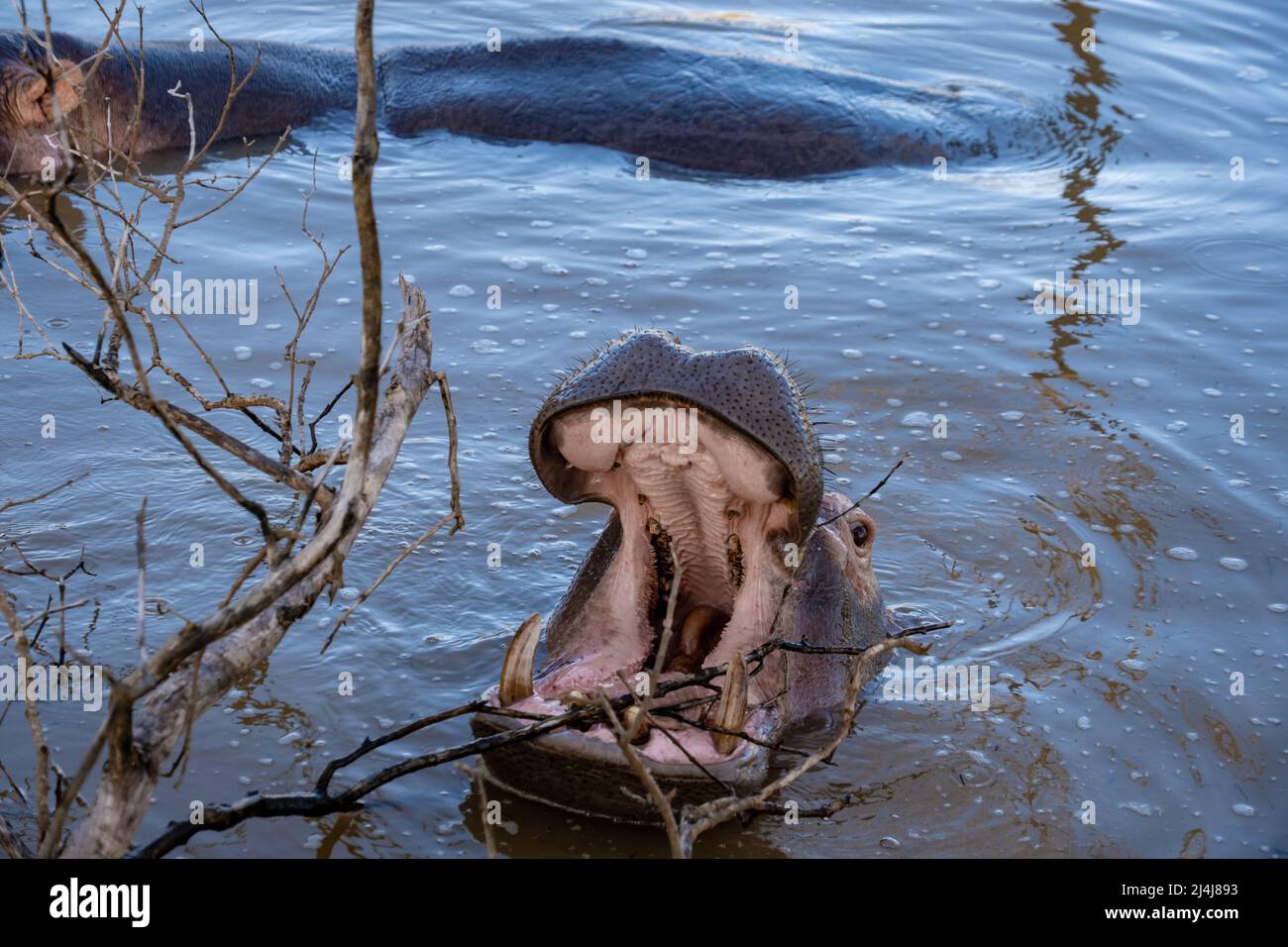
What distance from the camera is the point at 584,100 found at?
8.28 m

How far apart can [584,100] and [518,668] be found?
223 inches

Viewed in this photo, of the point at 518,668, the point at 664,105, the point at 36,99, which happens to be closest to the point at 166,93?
the point at 36,99

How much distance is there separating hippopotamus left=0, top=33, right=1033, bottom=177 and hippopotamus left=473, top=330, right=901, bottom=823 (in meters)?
4.78

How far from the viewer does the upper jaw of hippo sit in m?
3.12

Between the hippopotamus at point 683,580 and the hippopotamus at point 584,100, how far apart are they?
15.7ft

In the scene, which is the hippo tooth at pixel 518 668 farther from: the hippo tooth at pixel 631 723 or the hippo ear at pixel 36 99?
the hippo ear at pixel 36 99

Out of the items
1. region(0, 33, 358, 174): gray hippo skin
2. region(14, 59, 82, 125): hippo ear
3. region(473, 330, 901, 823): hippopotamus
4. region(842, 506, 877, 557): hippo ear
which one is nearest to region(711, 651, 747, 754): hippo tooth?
region(473, 330, 901, 823): hippopotamus

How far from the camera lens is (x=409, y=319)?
10.8 feet

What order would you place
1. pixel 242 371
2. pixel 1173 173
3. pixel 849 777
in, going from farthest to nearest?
pixel 1173 173
pixel 242 371
pixel 849 777

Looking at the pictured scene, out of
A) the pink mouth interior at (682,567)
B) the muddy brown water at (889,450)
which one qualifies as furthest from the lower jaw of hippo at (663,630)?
the muddy brown water at (889,450)

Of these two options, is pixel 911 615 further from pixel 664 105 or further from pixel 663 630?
Result: pixel 664 105
